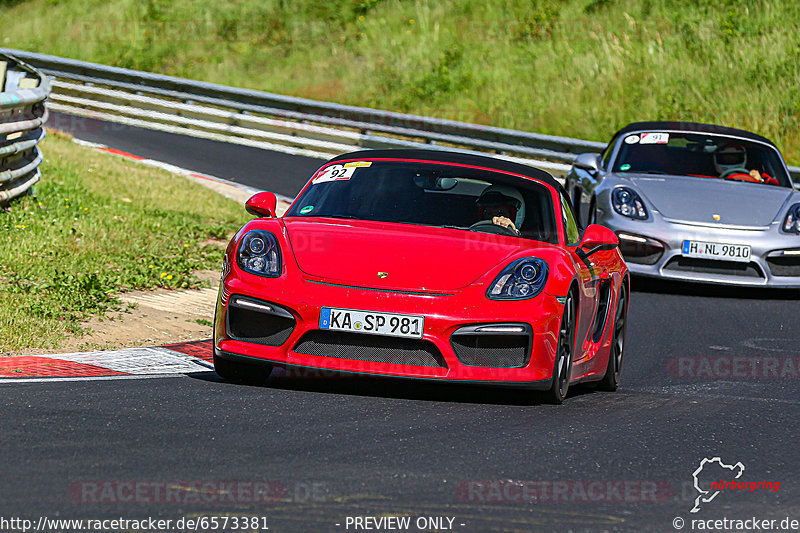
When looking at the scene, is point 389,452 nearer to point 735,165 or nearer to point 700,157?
point 700,157

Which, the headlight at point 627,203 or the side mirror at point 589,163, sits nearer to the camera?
the headlight at point 627,203

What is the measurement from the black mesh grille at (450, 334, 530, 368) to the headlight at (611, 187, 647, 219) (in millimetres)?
5978

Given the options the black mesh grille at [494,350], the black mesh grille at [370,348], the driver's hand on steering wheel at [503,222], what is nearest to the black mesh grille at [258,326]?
the black mesh grille at [370,348]

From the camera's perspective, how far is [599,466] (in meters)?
5.38

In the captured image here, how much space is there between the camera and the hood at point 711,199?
12.0m

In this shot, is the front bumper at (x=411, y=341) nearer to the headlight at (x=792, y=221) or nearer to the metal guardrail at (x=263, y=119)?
the headlight at (x=792, y=221)

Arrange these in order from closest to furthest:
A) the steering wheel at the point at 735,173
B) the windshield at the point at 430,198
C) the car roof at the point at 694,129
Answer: the windshield at the point at 430,198
the steering wheel at the point at 735,173
the car roof at the point at 694,129

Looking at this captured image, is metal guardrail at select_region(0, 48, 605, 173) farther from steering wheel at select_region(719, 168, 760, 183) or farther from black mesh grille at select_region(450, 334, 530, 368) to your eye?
black mesh grille at select_region(450, 334, 530, 368)

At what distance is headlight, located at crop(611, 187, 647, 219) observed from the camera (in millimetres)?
12250

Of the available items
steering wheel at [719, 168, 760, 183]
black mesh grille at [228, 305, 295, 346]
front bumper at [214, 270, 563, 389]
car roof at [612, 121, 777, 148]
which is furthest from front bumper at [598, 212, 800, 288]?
black mesh grille at [228, 305, 295, 346]

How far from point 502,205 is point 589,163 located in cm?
584

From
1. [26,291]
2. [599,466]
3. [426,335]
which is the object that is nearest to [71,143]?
[26,291]

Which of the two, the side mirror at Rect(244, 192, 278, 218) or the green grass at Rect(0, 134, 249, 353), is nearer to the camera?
the side mirror at Rect(244, 192, 278, 218)

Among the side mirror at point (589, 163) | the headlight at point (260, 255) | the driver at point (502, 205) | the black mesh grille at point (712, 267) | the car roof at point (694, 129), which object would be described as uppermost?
A: the driver at point (502, 205)
